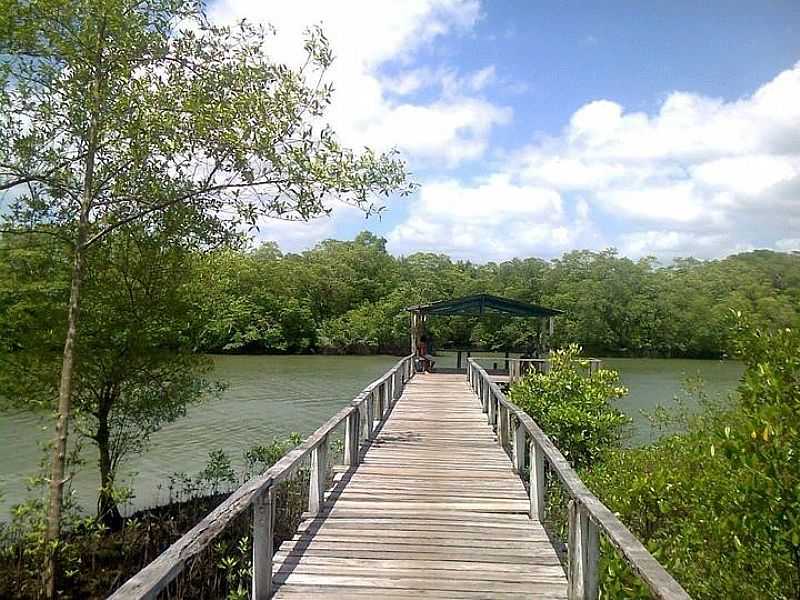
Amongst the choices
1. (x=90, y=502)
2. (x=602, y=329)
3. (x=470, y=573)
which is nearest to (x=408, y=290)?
(x=602, y=329)

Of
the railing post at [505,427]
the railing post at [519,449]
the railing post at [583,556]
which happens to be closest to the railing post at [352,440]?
the railing post at [519,449]

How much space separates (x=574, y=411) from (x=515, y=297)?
1885 inches

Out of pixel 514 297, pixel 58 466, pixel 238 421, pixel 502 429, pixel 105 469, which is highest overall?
pixel 514 297

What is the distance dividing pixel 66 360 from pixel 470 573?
596cm

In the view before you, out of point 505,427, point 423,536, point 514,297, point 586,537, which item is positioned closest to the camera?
point 586,537

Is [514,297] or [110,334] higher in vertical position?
[514,297]

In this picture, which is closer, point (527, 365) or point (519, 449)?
point (519, 449)

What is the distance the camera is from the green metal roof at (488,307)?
62.3 feet

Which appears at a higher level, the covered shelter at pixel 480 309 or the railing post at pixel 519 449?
the covered shelter at pixel 480 309

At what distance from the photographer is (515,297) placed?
193ft

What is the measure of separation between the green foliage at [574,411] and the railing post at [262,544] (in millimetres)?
8531

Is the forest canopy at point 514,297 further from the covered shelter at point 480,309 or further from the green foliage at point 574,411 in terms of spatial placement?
the green foliage at point 574,411

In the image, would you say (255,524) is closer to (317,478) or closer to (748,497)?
(317,478)

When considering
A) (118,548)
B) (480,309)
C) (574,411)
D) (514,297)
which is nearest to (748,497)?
(574,411)
